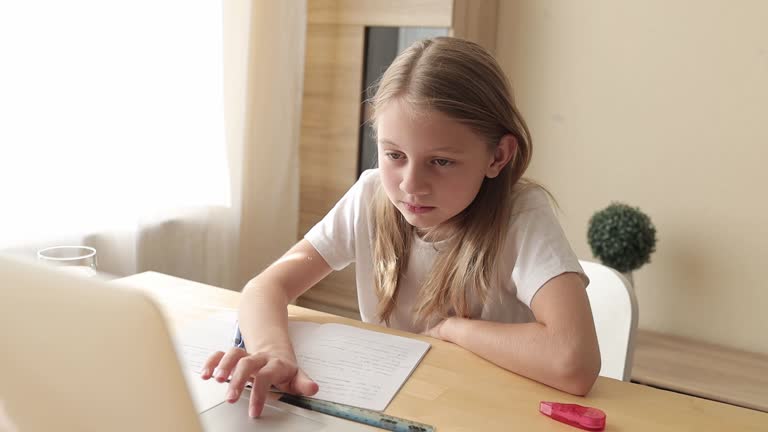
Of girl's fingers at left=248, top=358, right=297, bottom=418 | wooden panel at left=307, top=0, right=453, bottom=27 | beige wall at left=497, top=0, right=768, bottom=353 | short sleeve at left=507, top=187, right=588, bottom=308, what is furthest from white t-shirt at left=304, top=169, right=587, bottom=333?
beige wall at left=497, top=0, right=768, bottom=353

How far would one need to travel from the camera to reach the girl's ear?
1218 millimetres

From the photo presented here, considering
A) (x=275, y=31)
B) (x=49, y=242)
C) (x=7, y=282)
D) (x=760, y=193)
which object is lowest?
(x=49, y=242)

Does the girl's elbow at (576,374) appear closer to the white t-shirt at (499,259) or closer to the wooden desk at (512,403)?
the wooden desk at (512,403)

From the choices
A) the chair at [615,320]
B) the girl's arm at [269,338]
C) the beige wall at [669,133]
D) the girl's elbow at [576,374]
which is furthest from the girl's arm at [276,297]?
the beige wall at [669,133]

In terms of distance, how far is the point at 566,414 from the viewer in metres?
0.87

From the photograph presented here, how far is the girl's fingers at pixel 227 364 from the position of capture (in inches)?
35.7

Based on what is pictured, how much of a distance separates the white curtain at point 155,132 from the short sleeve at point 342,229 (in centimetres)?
82

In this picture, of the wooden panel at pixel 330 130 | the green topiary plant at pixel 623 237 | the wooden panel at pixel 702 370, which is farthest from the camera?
the wooden panel at pixel 330 130

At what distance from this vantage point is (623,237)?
212 cm

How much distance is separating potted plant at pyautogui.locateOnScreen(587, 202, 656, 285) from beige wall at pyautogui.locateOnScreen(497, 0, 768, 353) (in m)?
0.20

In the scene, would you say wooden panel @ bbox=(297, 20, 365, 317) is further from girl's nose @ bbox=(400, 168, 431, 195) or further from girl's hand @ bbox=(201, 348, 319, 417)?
girl's hand @ bbox=(201, 348, 319, 417)

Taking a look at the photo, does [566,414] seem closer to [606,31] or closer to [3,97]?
[3,97]

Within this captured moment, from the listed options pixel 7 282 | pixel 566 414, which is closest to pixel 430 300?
pixel 566 414

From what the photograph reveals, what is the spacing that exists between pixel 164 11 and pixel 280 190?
2.44ft
